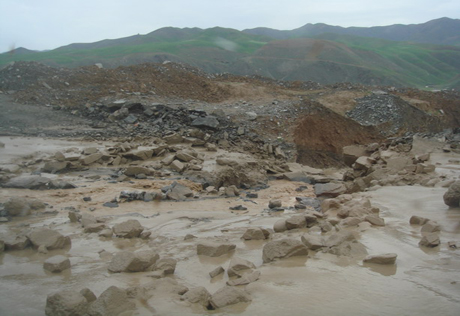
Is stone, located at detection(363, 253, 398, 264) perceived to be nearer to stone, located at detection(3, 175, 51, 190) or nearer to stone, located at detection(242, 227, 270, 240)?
stone, located at detection(242, 227, 270, 240)

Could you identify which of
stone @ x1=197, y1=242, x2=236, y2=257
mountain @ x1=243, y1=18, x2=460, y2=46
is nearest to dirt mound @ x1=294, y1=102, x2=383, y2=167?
stone @ x1=197, y1=242, x2=236, y2=257

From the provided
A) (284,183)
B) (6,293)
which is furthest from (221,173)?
(6,293)

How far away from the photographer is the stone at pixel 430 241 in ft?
12.1

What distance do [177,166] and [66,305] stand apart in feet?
22.5

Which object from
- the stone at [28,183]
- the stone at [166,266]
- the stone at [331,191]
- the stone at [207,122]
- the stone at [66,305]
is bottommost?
the stone at [331,191]

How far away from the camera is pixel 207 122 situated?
13422 mm

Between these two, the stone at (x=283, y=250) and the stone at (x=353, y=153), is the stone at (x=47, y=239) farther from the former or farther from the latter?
the stone at (x=353, y=153)

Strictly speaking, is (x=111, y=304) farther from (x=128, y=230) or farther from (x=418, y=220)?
(x=418, y=220)

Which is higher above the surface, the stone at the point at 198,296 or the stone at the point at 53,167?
the stone at the point at 198,296

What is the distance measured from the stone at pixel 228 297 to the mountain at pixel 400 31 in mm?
64925

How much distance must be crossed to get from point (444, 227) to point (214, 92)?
48.3ft

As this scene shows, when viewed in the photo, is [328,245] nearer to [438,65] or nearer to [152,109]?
[152,109]

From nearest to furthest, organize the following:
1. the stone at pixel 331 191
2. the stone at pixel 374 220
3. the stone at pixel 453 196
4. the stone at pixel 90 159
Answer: the stone at pixel 374 220
the stone at pixel 453 196
the stone at pixel 331 191
the stone at pixel 90 159

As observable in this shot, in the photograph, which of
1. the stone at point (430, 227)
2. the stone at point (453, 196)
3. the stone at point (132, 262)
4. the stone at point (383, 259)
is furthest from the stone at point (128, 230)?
the stone at point (453, 196)
